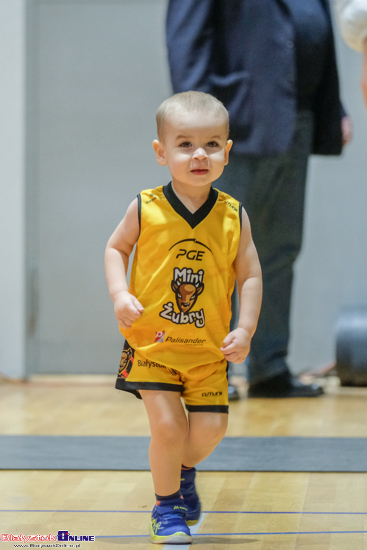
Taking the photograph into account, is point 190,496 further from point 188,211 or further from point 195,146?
point 195,146

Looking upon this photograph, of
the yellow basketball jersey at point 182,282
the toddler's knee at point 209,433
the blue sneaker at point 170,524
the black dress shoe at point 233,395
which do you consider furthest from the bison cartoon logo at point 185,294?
the black dress shoe at point 233,395

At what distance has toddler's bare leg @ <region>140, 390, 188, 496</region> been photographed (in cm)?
133

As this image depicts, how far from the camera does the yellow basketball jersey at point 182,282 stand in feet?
4.43

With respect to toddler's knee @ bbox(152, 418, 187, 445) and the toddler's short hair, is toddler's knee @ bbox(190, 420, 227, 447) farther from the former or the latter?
the toddler's short hair

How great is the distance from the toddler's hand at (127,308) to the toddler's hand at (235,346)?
16 cm

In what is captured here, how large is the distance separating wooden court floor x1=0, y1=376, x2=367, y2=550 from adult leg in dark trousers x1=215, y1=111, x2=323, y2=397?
1.28ft

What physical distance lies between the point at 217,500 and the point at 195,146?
2.41ft

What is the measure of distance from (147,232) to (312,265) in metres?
2.06

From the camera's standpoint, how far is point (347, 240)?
332 centimetres

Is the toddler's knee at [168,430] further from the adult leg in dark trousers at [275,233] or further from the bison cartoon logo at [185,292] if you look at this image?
the adult leg in dark trousers at [275,233]

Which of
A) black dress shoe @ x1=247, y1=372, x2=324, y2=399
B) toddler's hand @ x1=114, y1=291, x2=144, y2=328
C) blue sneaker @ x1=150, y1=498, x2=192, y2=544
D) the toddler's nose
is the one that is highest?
the toddler's nose


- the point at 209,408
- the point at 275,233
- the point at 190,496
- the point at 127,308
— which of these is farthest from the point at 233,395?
the point at 127,308

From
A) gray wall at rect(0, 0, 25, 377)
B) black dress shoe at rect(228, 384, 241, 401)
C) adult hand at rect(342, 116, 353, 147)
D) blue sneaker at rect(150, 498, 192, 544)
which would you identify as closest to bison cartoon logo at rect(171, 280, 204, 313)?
blue sneaker at rect(150, 498, 192, 544)

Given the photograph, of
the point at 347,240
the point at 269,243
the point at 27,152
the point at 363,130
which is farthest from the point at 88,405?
the point at 363,130
